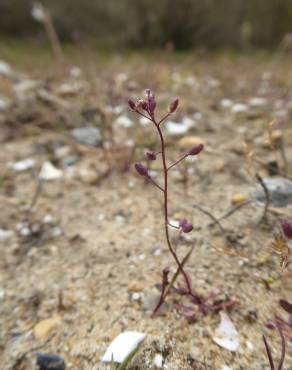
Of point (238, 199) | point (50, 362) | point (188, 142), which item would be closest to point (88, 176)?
point (188, 142)

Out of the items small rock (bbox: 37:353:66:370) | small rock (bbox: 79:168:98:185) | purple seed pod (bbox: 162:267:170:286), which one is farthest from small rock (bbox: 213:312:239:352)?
small rock (bbox: 79:168:98:185)

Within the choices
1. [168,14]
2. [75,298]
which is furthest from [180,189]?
[168,14]

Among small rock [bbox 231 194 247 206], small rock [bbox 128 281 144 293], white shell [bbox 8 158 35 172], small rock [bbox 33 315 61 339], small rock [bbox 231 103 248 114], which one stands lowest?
small rock [bbox 33 315 61 339]

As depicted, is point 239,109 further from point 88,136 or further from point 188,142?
point 88,136

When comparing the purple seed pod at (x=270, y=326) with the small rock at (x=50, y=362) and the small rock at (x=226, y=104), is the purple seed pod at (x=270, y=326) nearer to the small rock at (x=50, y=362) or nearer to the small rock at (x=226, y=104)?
the small rock at (x=50, y=362)

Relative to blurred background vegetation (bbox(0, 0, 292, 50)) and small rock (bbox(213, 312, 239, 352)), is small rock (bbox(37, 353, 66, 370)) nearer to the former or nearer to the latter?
small rock (bbox(213, 312, 239, 352))

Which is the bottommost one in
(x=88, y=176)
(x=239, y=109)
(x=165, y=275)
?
(x=165, y=275)

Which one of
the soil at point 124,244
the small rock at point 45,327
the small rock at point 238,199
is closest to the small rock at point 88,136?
the soil at point 124,244

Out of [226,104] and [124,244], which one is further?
[226,104]
